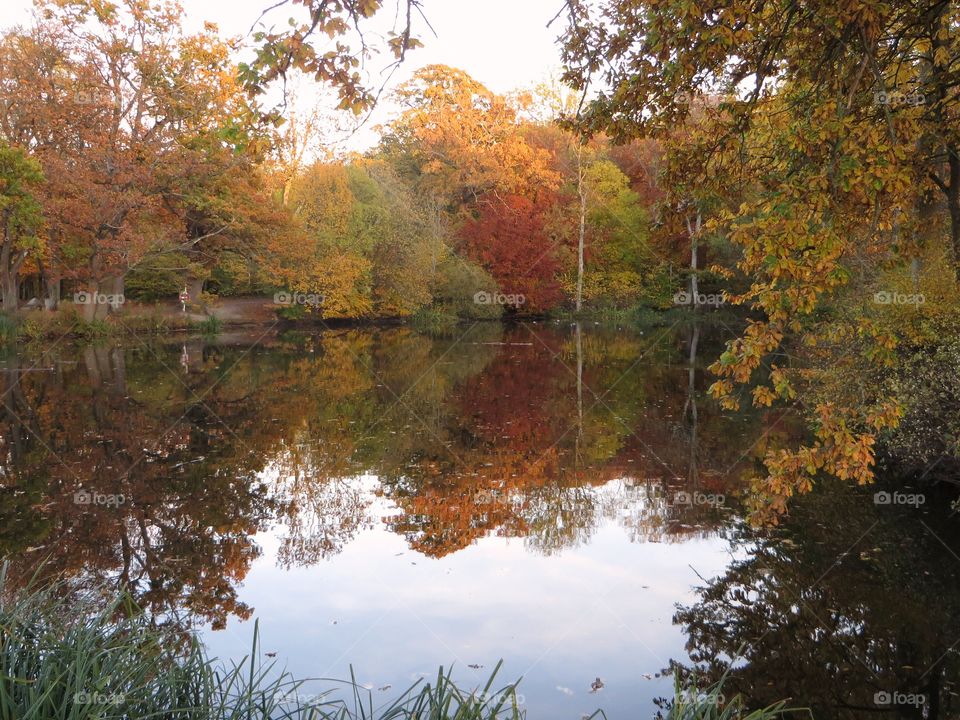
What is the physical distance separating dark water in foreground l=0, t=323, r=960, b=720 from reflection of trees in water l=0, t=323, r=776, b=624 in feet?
0.18

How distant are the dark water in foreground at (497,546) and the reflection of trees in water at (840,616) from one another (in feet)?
0.08

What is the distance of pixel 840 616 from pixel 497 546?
3.07 metres

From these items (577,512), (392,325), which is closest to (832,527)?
(577,512)

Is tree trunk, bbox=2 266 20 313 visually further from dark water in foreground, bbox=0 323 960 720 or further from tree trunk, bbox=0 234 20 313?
dark water in foreground, bbox=0 323 960 720

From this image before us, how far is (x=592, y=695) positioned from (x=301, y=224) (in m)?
28.8

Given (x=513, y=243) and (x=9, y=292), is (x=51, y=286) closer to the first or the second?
(x=9, y=292)

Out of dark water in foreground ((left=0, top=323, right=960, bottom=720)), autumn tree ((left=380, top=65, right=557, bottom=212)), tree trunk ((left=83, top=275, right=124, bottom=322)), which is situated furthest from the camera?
autumn tree ((left=380, top=65, right=557, bottom=212))

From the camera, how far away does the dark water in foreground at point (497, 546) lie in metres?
5.57

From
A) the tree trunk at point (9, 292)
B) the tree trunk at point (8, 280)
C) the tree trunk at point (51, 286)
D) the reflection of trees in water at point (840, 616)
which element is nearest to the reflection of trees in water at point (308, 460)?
the reflection of trees in water at point (840, 616)

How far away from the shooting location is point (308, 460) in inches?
426

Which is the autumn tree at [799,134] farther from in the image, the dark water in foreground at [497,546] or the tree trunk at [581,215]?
the tree trunk at [581,215]

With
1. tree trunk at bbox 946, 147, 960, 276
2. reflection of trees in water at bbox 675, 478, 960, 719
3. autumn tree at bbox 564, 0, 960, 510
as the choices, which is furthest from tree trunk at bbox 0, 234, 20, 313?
tree trunk at bbox 946, 147, 960, 276

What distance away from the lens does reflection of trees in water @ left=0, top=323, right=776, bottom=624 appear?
755 cm

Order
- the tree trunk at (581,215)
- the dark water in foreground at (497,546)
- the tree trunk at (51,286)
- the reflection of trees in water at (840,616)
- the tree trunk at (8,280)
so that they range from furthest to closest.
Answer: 1. the tree trunk at (581,215)
2. the tree trunk at (51,286)
3. the tree trunk at (8,280)
4. the dark water in foreground at (497,546)
5. the reflection of trees in water at (840,616)
